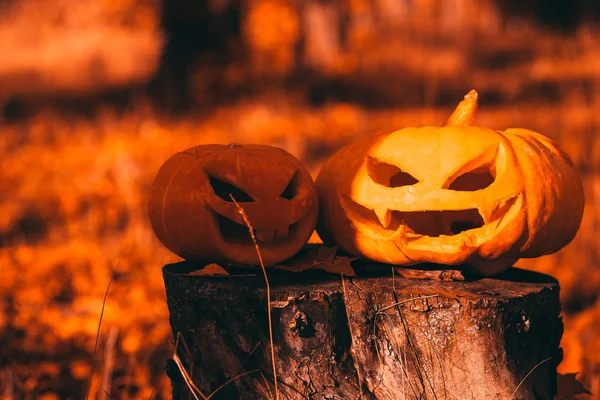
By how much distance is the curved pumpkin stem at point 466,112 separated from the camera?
257 centimetres

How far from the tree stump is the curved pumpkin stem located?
2.03 ft

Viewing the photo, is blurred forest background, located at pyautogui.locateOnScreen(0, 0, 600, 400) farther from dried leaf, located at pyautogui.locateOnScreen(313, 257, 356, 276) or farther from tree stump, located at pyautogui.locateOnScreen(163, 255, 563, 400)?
dried leaf, located at pyautogui.locateOnScreen(313, 257, 356, 276)

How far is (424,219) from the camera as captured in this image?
2574 millimetres

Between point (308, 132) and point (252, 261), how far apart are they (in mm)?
6043

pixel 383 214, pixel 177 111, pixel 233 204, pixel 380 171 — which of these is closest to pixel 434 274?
pixel 383 214

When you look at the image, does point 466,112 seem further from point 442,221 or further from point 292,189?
point 292,189

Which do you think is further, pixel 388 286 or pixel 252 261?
pixel 252 261

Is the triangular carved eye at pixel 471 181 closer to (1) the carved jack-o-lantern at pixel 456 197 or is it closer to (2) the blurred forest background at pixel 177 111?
(1) the carved jack-o-lantern at pixel 456 197

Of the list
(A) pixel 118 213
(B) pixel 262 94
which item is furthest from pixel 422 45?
(A) pixel 118 213

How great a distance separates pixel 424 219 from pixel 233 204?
0.68 meters

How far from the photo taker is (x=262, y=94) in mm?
10680

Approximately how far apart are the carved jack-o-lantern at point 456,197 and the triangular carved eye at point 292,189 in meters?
0.12

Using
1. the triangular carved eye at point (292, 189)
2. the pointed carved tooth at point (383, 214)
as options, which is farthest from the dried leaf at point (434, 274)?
the triangular carved eye at point (292, 189)

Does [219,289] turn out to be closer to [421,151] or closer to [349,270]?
[349,270]
